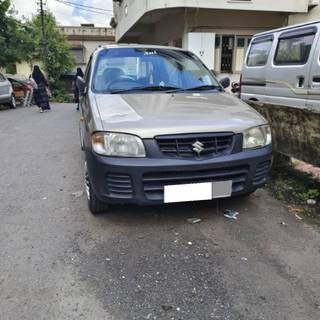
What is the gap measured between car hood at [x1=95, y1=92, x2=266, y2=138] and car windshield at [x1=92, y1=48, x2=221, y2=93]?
0.25 meters

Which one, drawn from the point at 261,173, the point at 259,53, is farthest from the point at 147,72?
the point at 259,53

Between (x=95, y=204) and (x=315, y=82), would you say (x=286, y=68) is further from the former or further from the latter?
(x=95, y=204)

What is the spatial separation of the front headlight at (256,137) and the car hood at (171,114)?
61 mm

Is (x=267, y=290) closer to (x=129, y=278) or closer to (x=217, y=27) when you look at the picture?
(x=129, y=278)

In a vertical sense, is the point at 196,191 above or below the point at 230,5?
below

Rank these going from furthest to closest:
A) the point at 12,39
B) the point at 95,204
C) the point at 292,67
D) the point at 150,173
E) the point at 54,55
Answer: the point at 54,55 < the point at 12,39 < the point at 292,67 < the point at 95,204 < the point at 150,173

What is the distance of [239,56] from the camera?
14477 millimetres

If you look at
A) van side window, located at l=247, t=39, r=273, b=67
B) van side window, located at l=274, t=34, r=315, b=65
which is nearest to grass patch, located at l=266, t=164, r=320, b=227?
van side window, located at l=274, t=34, r=315, b=65

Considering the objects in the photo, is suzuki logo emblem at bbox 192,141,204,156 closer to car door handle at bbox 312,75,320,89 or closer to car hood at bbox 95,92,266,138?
car hood at bbox 95,92,266,138

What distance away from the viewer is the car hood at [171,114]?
3.35 meters

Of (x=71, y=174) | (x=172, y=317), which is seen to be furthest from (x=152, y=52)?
(x=172, y=317)

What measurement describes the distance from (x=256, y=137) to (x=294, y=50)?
12.3 ft

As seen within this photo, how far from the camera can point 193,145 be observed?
3.38 meters

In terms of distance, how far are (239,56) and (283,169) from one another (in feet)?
32.4
